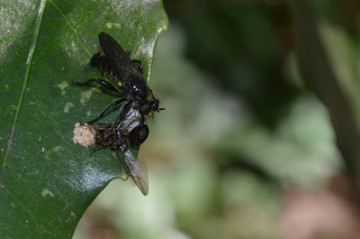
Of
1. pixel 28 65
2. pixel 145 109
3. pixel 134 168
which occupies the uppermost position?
pixel 28 65

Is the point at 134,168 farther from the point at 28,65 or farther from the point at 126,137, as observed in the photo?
the point at 28,65

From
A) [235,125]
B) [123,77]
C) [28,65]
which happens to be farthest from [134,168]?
[235,125]

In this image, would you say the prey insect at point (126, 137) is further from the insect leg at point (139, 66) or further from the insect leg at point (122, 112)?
the insect leg at point (139, 66)

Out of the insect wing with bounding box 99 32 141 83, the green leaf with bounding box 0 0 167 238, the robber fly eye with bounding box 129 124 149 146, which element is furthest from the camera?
the robber fly eye with bounding box 129 124 149 146

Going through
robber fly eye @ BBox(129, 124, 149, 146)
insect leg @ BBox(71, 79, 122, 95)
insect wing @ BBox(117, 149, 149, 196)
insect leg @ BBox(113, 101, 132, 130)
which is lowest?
insect wing @ BBox(117, 149, 149, 196)

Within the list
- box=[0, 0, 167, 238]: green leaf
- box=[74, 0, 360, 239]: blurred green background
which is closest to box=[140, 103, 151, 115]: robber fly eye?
box=[0, 0, 167, 238]: green leaf

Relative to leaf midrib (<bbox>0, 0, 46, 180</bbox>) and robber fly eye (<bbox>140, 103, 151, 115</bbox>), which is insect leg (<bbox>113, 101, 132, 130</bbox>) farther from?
leaf midrib (<bbox>0, 0, 46, 180</bbox>)

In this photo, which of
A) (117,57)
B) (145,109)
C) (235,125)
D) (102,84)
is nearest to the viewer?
(102,84)
